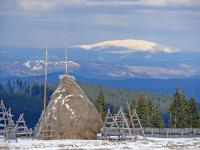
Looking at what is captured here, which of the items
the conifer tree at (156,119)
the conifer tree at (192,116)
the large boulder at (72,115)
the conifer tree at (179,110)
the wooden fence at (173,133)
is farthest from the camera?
the conifer tree at (156,119)

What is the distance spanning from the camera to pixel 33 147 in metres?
56.1

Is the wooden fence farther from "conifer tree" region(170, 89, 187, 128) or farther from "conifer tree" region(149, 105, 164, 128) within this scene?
"conifer tree" region(149, 105, 164, 128)

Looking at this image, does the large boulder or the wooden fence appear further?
the wooden fence

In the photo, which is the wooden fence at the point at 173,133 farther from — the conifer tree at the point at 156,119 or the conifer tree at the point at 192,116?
the conifer tree at the point at 156,119

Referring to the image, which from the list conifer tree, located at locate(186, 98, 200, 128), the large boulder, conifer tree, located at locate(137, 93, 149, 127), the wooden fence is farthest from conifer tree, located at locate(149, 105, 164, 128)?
the large boulder

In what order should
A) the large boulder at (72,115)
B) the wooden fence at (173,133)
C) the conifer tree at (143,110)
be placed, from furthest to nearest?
1. the conifer tree at (143,110)
2. the wooden fence at (173,133)
3. the large boulder at (72,115)

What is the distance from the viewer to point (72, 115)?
70500mm

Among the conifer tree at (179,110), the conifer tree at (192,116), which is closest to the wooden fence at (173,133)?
the conifer tree at (192,116)

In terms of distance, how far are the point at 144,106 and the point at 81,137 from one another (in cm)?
2927

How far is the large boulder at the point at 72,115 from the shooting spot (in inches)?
2746

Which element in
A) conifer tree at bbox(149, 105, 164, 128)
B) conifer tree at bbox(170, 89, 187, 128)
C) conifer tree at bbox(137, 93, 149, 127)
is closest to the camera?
conifer tree at bbox(170, 89, 187, 128)

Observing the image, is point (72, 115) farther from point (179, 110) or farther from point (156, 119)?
point (156, 119)

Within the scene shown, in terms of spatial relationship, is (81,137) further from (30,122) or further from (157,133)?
(30,122)

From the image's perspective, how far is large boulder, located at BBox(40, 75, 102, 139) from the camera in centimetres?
6975
